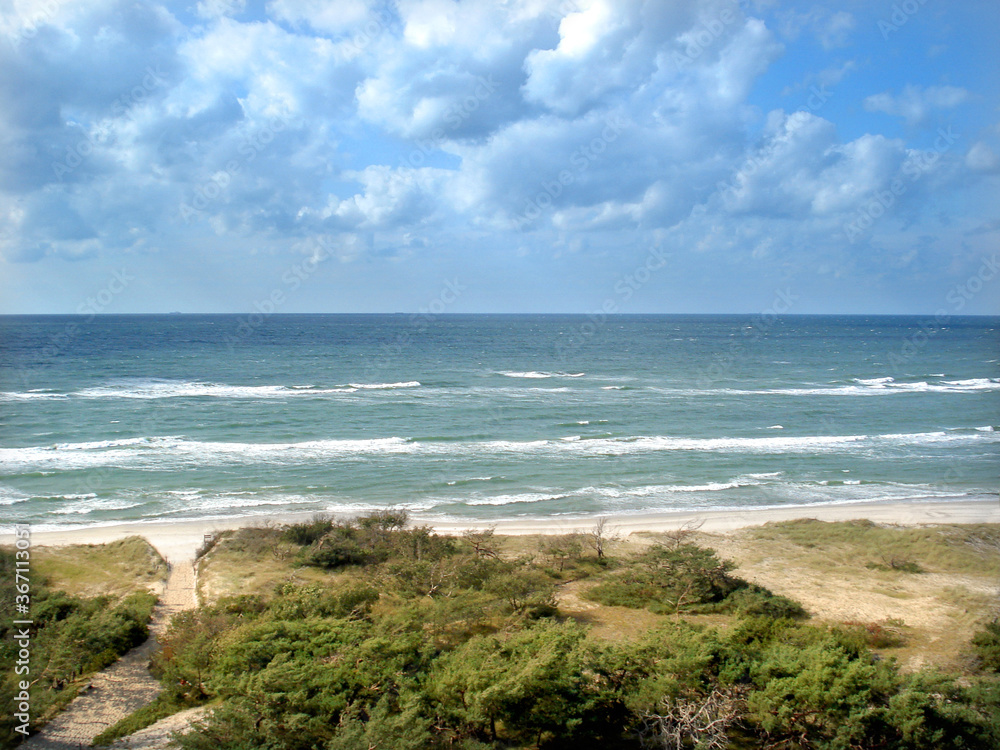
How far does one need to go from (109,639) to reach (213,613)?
1959 millimetres

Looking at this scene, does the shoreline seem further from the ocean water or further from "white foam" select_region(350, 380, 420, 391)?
"white foam" select_region(350, 380, 420, 391)

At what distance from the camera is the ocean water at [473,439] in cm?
2795

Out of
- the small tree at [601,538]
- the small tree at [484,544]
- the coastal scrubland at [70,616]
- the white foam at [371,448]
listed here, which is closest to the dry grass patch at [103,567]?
the coastal scrubland at [70,616]

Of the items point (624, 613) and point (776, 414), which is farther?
point (776, 414)

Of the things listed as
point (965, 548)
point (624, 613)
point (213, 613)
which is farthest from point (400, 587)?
point (965, 548)

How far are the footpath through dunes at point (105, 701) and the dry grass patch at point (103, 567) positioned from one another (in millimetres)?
3429

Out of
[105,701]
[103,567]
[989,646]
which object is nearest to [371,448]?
[103,567]

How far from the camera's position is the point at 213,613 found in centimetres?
1396

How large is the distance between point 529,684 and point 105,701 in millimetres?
7858

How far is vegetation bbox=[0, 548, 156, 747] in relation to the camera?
10.9m

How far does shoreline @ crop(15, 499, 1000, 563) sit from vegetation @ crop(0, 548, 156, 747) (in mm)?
5746

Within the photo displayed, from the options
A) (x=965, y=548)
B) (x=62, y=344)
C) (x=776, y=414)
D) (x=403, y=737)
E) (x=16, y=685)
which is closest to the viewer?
(x=403, y=737)

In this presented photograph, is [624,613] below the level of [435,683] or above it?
below

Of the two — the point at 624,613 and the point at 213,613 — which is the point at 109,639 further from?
the point at 624,613
